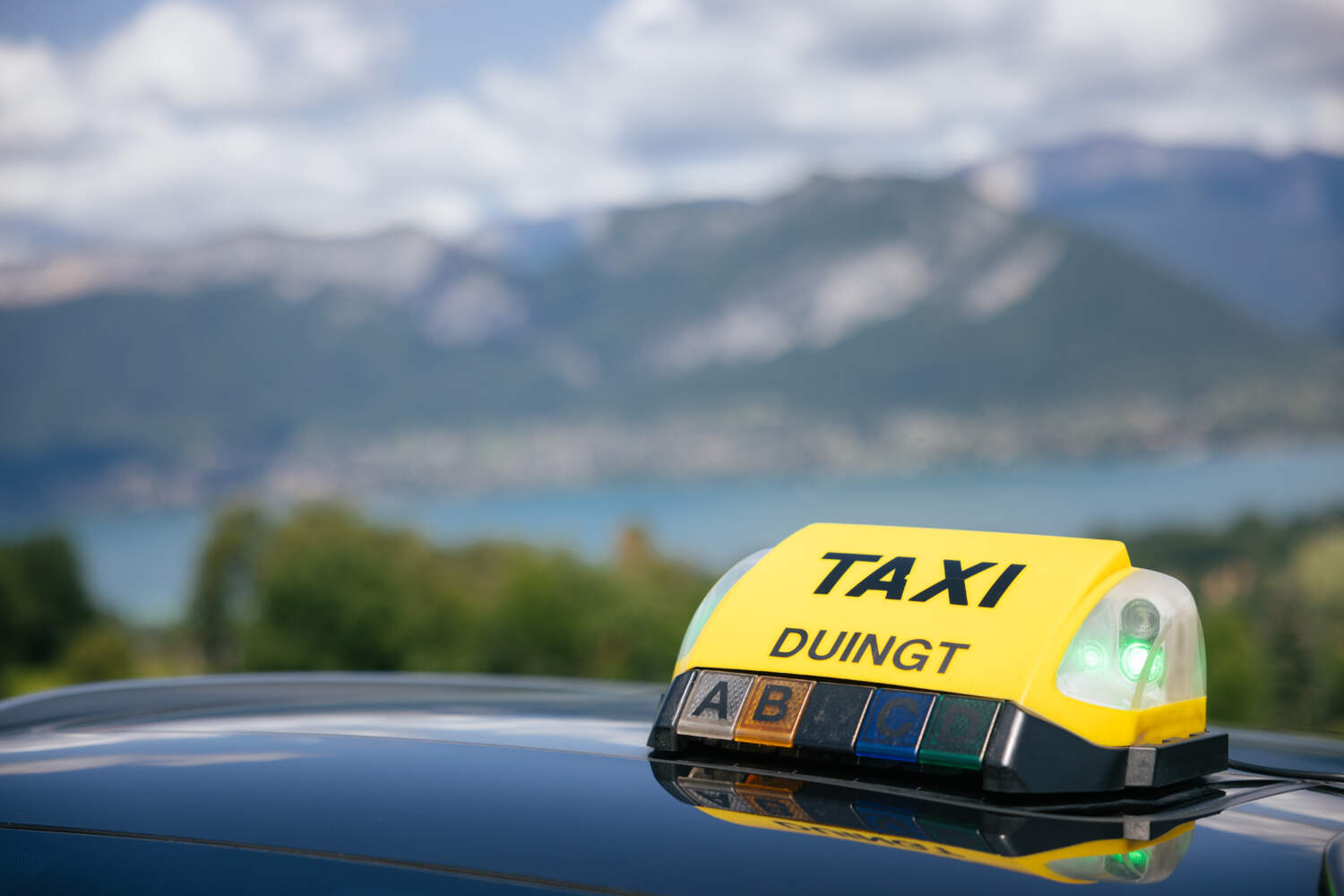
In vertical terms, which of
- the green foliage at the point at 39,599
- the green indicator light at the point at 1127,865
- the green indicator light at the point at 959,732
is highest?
the green indicator light at the point at 959,732

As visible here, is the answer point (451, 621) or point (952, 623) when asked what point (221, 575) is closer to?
point (451, 621)

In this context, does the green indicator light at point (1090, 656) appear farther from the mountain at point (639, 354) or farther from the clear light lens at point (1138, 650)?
the mountain at point (639, 354)

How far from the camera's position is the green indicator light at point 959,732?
123 centimetres

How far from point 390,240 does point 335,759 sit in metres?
177

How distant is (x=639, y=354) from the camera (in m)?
159

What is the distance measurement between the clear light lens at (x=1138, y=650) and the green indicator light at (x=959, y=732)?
9 centimetres

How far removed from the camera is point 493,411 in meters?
144

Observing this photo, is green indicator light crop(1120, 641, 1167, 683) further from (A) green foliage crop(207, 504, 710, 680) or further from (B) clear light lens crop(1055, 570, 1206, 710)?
(A) green foliage crop(207, 504, 710, 680)

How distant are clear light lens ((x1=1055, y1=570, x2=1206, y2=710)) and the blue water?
136ft

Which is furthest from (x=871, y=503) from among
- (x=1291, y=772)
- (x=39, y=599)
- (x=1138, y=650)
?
(x=1138, y=650)

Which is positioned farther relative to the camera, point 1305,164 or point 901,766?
point 1305,164

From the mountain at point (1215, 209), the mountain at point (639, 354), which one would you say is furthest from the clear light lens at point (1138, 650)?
the mountain at point (1215, 209)

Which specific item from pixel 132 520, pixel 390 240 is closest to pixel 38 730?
pixel 132 520

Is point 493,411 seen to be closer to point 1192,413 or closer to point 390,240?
point 390,240
